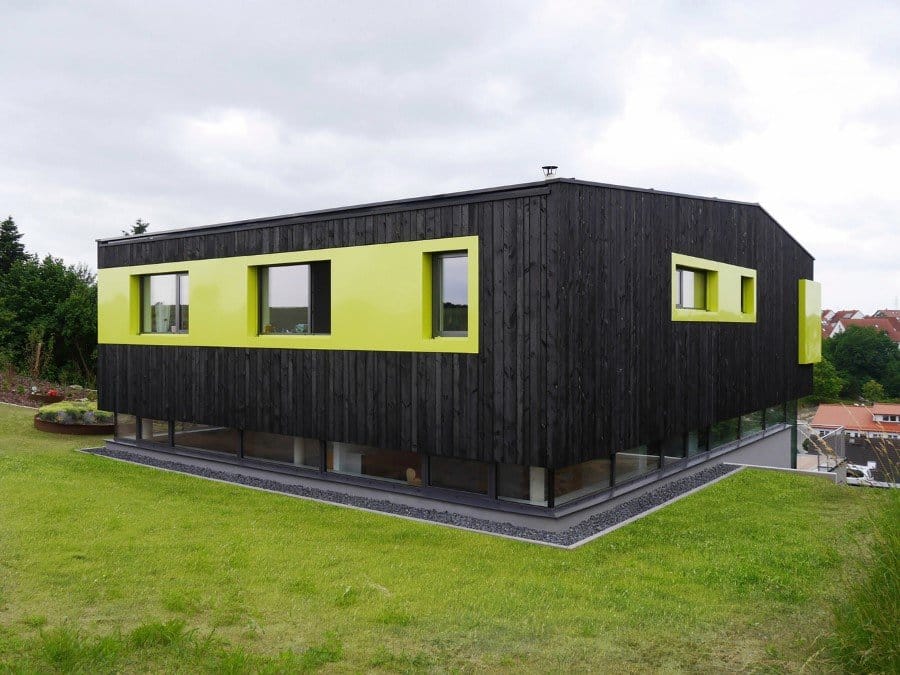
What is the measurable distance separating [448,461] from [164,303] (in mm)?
6642

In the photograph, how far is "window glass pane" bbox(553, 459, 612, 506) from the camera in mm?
8141

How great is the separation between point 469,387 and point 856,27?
9.58m

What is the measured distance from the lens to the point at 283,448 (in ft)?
35.2

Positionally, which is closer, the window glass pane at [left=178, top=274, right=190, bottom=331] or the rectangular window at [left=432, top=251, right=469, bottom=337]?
the rectangular window at [left=432, top=251, right=469, bottom=337]

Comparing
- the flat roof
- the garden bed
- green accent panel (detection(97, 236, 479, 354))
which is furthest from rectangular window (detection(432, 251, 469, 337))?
the garden bed

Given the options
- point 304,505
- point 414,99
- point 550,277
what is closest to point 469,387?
point 550,277

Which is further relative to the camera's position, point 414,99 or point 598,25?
point 414,99

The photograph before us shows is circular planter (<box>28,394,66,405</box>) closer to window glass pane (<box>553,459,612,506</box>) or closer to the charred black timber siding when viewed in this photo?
the charred black timber siding

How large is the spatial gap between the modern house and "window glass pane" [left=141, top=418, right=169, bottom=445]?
5 centimetres

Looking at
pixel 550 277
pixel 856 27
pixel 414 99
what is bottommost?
pixel 550 277

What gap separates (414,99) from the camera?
60.8 ft

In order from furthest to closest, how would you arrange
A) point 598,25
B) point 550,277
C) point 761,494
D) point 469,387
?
point 598,25, point 761,494, point 469,387, point 550,277

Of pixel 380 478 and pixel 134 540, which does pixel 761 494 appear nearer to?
pixel 380 478

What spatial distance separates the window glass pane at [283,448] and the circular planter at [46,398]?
10.6m
